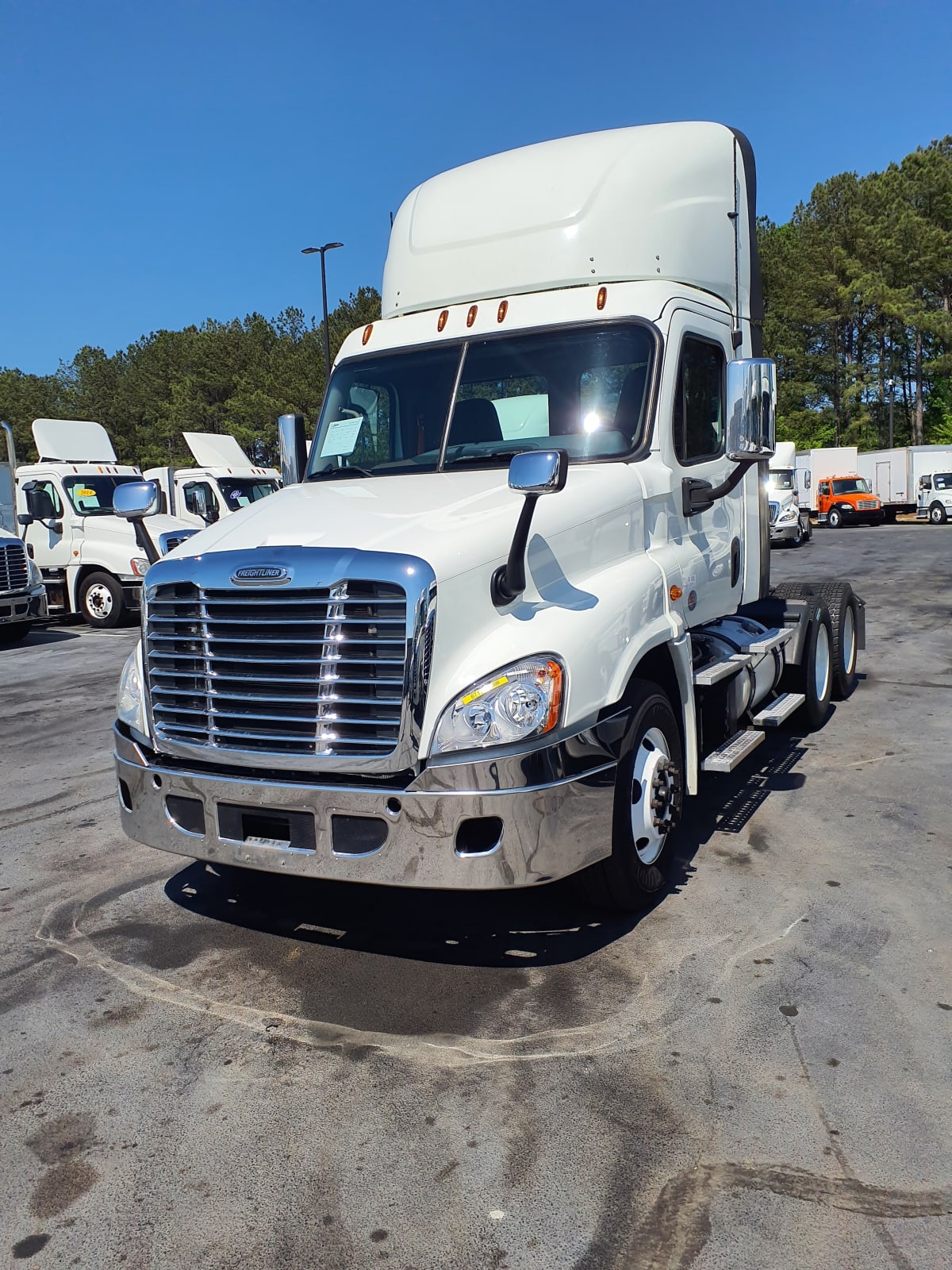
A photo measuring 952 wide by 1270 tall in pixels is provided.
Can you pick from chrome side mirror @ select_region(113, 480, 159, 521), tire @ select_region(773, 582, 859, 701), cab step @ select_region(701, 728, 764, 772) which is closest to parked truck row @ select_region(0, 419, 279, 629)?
tire @ select_region(773, 582, 859, 701)

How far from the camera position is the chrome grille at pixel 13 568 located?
1450 centimetres

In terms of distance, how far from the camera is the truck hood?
376 cm

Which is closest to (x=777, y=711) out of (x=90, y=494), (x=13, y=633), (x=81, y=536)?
(x=13, y=633)

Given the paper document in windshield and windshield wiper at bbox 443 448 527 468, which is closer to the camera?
windshield wiper at bbox 443 448 527 468

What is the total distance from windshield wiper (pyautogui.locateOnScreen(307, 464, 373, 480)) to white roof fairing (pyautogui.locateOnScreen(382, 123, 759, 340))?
1211 mm

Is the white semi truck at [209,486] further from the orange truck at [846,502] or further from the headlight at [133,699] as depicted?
the orange truck at [846,502]

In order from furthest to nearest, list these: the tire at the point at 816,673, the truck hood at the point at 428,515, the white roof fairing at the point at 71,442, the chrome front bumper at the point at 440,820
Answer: the white roof fairing at the point at 71,442 < the tire at the point at 816,673 < the truck hood at the point at 428,515 < the chrome front bumper at the point at 440,820

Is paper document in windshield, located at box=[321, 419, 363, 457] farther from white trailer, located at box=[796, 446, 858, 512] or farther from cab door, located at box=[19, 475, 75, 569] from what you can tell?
white trailer, located at box=[796, 446, 858, 512]

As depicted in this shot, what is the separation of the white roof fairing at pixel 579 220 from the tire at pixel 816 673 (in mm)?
2544

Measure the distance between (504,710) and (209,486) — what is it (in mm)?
16599

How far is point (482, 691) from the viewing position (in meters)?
3.59

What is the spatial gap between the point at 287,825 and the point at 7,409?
77.5m

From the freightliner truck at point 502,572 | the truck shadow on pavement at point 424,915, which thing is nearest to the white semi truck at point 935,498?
the freightliner truck at point 502,572

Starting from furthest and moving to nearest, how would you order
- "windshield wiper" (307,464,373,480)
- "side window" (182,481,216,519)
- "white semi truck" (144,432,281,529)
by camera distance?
"side window" (182,481,216,519)
"white semi truck" (144,432,281,529)
"windshield wiper" (307,464,373,480)
